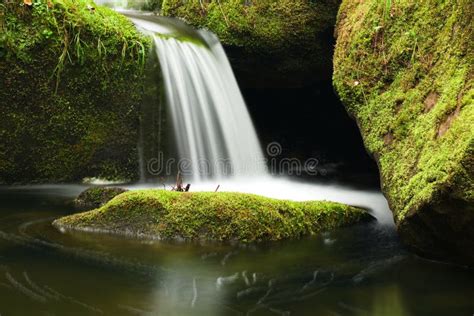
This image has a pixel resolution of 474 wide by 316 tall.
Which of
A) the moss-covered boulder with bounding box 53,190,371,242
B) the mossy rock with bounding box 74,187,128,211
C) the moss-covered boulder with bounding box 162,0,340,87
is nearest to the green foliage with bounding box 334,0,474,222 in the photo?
the moss-covered boulder with bounding box 53,190,371,242

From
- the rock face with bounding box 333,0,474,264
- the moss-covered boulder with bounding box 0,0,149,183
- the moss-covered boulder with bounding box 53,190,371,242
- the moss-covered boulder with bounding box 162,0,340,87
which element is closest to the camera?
the rock face with bounding box 333,0,474,264

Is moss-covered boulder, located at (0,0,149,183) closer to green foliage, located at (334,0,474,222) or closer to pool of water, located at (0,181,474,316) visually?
pool of water, located at (0,181,474,316)

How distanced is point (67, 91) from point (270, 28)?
332 centimetres

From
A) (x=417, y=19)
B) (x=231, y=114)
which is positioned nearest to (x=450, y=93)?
(x=417, y=19)

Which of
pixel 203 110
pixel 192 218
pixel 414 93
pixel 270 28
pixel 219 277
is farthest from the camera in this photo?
pixel 270 28

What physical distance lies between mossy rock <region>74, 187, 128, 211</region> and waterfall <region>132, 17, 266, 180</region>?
83.7 inches

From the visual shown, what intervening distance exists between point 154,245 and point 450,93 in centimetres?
261

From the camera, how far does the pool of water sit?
322cm

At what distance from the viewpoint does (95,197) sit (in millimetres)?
5809

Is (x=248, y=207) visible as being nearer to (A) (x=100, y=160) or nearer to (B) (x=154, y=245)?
(B) (x=154, y=245)

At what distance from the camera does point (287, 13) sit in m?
8.59

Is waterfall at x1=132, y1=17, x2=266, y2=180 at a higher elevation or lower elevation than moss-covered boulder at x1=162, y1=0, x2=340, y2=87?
lower

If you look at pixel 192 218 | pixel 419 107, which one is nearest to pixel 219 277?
pixel 192 218

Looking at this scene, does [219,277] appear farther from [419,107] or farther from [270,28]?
[270,28]
